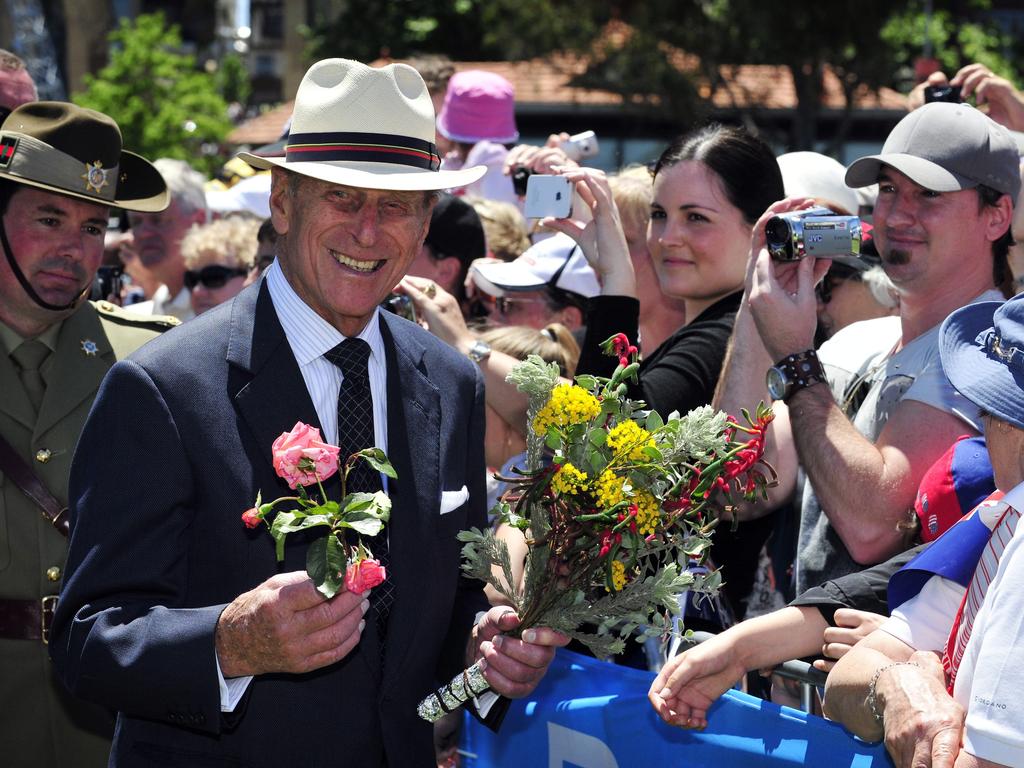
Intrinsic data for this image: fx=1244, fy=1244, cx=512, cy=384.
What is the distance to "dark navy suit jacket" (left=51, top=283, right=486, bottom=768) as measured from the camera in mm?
2531

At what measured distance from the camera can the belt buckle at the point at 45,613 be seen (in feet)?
12.0

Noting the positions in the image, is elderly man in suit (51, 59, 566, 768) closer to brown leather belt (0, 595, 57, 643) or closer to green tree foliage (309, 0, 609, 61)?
brown leather belt (0, 595, 57, 643)

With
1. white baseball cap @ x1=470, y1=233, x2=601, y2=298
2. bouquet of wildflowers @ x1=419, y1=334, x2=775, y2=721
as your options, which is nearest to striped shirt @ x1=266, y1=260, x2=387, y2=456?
bouquet of wildflowers @ x1=419, y1=334, x2=775, y2=721

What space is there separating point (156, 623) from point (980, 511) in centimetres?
168

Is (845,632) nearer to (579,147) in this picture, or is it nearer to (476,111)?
(579,147)

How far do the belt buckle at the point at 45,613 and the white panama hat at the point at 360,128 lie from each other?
1.54 m

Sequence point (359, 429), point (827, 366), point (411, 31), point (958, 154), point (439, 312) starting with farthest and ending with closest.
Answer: point (411, 31), point (439, 312), point (827, 366), point (958, 154), point (359, 429)

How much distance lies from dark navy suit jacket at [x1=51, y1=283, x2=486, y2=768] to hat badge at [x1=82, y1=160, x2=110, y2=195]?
1.34 meters

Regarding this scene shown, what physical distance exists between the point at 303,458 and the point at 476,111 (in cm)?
574

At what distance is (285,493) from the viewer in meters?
2.72

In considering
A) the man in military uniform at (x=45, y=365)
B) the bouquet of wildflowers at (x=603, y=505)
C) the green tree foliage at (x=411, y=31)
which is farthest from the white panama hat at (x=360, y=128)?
the green tree foliage at (x=411, y=31)

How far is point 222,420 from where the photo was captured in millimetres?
2664

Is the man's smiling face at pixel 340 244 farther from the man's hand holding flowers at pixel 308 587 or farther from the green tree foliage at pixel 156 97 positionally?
the green tree foliage at pixel 156 97

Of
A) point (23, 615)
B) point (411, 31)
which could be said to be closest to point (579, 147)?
point (23, 615)
